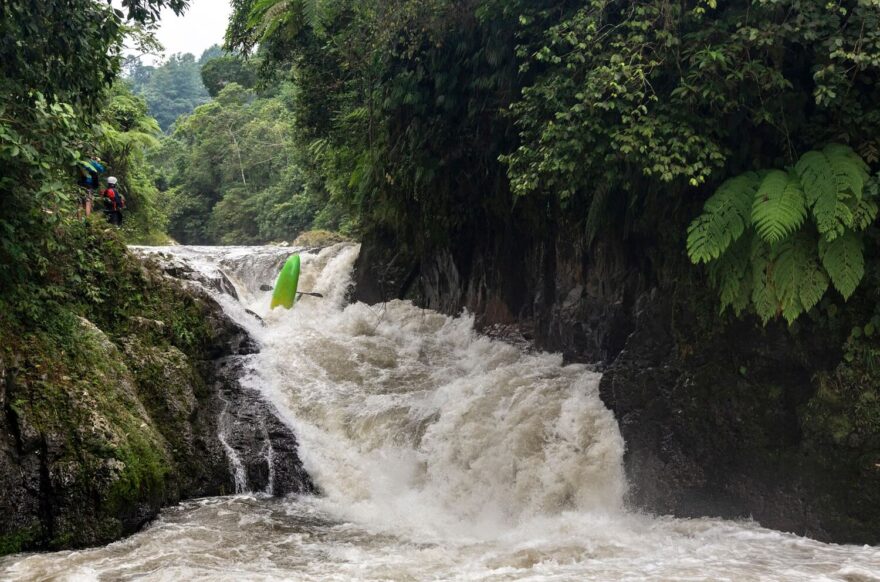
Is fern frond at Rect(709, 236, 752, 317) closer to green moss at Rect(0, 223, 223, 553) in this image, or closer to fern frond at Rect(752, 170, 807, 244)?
fern frond at Rect(752, 170, 807, 244)

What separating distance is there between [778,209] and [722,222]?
0.52m

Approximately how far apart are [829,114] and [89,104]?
22.1ft

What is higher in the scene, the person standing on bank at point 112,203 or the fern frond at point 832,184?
the person standing on bank at point 112,203

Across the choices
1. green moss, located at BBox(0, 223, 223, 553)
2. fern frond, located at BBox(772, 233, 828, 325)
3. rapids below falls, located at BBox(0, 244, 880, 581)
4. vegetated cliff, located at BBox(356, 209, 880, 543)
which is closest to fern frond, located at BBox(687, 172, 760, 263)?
fern frond, located at BBox(772, 233, 828, 325)

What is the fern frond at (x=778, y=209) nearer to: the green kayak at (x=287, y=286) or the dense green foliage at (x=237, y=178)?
the green kayak at (x=287, y=286)

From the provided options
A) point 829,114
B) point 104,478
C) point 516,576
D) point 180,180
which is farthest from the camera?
point 180,180

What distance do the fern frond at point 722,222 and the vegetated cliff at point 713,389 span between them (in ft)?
3.63

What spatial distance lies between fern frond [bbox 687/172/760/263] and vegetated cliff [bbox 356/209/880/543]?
1105 mm

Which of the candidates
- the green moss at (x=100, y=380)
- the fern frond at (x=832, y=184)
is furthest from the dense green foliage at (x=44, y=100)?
the fern frond at (x=832, y=184)

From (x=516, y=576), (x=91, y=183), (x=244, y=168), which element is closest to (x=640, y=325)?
(x=516, y=576)

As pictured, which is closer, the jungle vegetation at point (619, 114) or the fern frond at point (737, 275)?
the jungle vegetation at point (619, 114)

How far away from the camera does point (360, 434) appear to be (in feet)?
33.5

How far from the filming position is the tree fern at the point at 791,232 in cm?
635

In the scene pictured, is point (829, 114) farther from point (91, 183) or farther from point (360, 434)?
point (91, 183)
